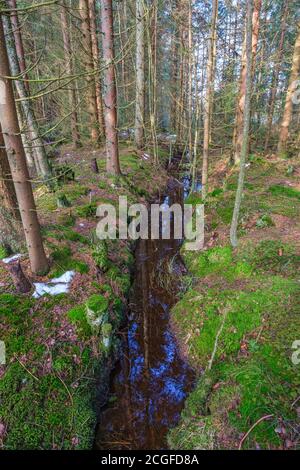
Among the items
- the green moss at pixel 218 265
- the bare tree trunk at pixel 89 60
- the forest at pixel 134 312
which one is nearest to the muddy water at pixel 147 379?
the forest at pixel 134 312

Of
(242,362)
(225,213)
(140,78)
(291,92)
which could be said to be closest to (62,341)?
(242,362)

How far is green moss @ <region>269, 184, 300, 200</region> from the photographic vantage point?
360 inches

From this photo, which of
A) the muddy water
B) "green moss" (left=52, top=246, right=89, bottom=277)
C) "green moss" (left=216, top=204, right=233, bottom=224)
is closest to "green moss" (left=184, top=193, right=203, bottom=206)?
"green moss" (left=216, top=204, right=233, bottom=224)

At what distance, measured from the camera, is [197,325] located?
5.52 m

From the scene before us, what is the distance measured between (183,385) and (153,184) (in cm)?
1036

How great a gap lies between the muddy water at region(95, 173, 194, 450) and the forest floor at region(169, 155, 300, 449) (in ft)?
0.83

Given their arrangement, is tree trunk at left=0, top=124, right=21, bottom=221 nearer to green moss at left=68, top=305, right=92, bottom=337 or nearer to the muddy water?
green moss at left=68, top=305, right=92, bottom=337

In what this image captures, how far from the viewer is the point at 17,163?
4.34 meters

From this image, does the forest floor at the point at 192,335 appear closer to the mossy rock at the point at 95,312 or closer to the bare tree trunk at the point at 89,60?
the mossy rock at the point at 95,312

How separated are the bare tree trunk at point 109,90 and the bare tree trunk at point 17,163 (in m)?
5.56

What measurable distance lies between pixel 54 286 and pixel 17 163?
237cm

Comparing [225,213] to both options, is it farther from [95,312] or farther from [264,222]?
[95,312]

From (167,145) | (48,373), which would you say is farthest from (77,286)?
(167,145)
